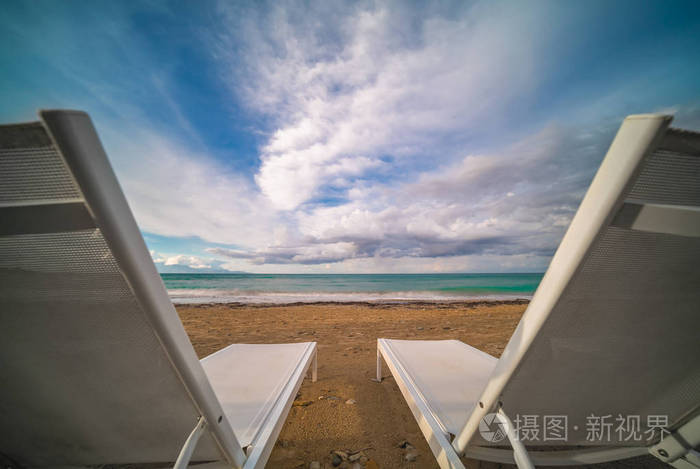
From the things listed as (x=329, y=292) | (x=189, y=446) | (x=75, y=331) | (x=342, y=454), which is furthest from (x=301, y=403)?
(x=329, y=292)

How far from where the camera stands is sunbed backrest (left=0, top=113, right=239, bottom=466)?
548 millimetres

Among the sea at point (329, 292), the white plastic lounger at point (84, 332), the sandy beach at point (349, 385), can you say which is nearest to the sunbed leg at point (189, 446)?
the white plastic lounger at point (84, 332)

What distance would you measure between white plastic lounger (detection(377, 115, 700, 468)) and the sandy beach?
65cm

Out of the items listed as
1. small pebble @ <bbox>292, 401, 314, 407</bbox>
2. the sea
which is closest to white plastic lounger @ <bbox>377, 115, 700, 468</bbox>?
small pebble @ <bbox>292, 401, 314, 407</bbox>

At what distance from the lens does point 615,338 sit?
3.17 feet

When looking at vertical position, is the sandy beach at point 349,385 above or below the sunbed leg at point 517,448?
below

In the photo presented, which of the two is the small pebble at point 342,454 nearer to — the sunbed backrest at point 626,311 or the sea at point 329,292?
the sunbed backrest at point 626,311

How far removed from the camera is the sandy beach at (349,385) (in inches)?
68.5

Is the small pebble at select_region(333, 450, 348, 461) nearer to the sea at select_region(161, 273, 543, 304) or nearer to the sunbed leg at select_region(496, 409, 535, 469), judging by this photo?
the sunbed leg at select_region(496, 409, 535, 469)

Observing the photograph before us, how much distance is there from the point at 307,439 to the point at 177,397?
143 centimetres

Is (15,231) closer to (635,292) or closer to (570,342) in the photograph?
(570,342)
